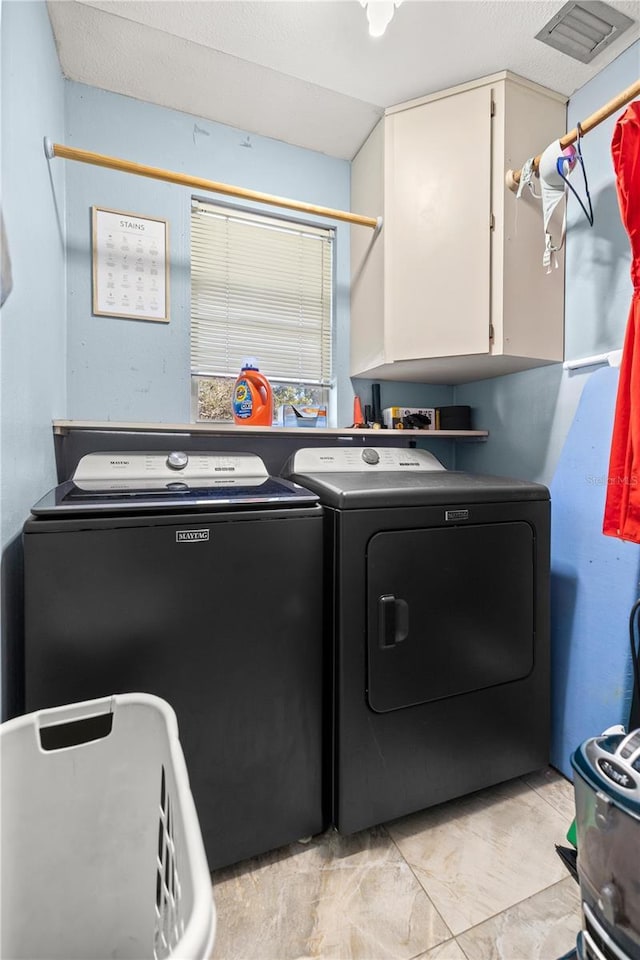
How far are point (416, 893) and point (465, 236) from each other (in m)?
2.20

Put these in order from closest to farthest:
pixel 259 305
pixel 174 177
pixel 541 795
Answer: pixel 541 795 → pixel 174 177 → pixel 259 305

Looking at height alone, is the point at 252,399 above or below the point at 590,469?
above

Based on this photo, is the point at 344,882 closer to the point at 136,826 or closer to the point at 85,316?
the point at 136,826

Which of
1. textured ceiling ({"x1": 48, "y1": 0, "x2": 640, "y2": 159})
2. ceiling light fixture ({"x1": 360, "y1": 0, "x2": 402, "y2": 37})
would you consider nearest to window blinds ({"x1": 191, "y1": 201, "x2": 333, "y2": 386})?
textured ceiling ({"x1": 48, "y1": 0, "x2": 640, "y2": 159})

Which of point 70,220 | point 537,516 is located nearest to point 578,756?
point 537,516

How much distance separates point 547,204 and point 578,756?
1751 millimetres

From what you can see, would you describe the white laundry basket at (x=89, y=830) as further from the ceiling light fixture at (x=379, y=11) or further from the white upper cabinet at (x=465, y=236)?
the ceiling light fixture at (x=379, y=11)

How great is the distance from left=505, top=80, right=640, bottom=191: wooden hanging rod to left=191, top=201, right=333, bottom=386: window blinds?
0.90m

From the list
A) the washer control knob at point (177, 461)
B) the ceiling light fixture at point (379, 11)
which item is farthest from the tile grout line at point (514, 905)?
the ceiling light fixture at point (379, 11)

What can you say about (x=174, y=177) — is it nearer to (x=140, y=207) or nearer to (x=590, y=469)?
(x=140, y=207)

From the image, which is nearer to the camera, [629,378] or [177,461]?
[629,378]

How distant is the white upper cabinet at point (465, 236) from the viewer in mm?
1691

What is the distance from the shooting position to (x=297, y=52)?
5.29 feet

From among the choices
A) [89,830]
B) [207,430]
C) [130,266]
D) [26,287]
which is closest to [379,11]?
[130,266]
